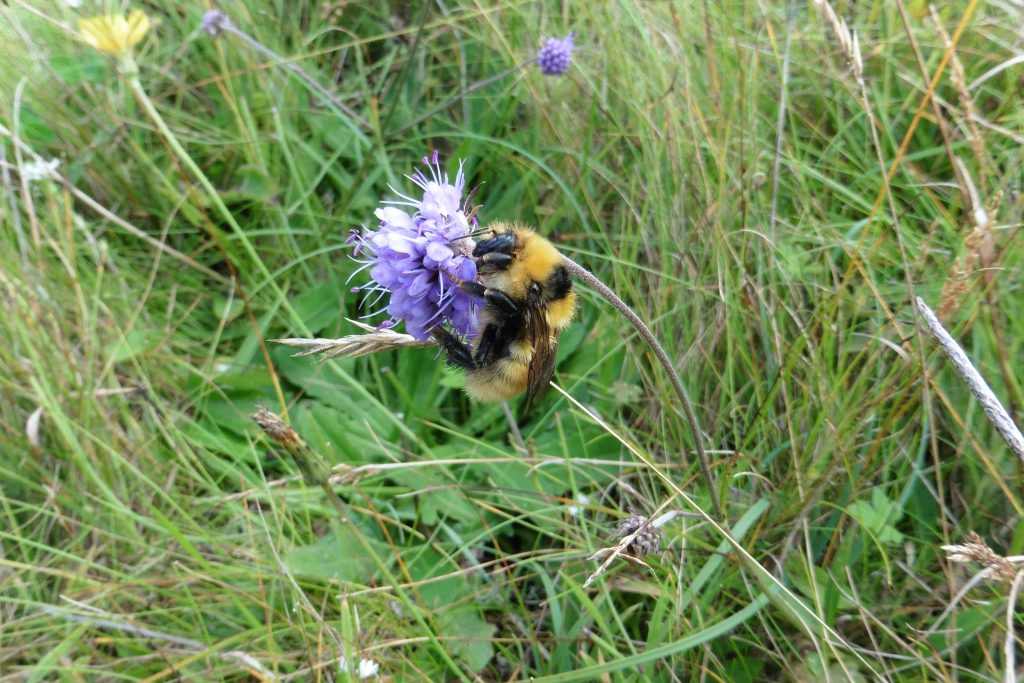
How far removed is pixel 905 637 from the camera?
1.92 m

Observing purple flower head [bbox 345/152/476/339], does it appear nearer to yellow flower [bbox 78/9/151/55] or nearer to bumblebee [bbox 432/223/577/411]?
bumblebee [bbox 432/223/577/411]

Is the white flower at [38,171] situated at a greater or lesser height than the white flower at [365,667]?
greater

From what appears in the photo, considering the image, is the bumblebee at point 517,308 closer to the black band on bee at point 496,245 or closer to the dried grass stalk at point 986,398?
the black band on bee at point 496,245

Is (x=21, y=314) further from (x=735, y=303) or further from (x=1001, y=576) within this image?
(x=1001, y=576)

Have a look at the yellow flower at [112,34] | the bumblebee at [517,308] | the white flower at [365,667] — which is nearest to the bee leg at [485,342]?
the bumblebee at [517,308]

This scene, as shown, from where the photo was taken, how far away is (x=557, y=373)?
2408 mm

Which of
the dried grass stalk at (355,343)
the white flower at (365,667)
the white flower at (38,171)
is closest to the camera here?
the dried grass stalk at (355,343)

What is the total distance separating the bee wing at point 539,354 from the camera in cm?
153

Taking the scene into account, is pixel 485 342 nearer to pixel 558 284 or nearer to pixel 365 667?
pixel 558 284

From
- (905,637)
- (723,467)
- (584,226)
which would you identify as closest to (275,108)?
(584,226)

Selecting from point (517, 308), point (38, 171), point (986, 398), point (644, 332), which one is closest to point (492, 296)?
point (517, 308)

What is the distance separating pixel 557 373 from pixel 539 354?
88 centimetres

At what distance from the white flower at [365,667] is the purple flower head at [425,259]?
758mm

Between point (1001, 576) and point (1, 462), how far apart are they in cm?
245
